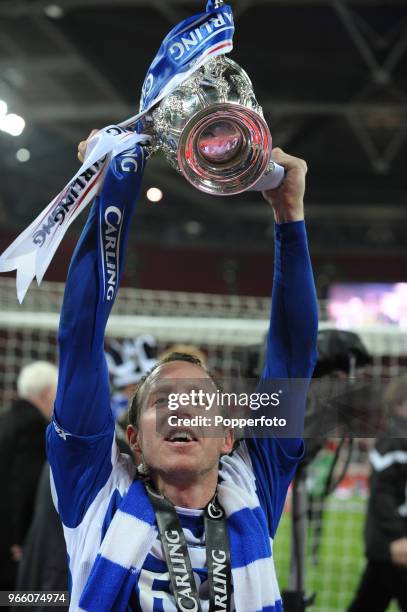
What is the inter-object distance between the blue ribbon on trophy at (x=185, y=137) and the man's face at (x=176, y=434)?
21 cm

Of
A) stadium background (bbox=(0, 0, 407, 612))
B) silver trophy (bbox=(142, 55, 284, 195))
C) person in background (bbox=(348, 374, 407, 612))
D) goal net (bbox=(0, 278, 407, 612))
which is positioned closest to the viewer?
silver trophy (bbox=(142, 55, 284, 195))

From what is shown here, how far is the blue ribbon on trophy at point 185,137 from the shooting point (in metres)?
0.97

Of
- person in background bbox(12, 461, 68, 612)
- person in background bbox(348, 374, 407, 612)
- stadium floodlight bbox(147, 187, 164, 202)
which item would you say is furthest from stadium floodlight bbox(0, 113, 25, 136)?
person in background bbox(348, 374, 407, 612)

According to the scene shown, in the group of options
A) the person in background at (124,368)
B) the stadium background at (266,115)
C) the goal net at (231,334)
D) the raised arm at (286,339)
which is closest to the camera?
the raised arm at (286,339)

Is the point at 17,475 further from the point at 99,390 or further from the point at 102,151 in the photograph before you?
the point at 102,151

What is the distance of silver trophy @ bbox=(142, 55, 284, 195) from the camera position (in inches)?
37.8

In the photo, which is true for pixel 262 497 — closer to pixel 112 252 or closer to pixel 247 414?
pixel 247 414

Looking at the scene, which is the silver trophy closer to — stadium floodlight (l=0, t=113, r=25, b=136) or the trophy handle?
the trophy handle

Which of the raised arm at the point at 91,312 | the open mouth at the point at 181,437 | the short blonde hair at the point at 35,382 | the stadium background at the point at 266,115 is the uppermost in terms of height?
the stadium background at the point at 266,115

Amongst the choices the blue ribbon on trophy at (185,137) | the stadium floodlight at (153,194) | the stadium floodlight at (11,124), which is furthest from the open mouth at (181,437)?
the stadium floodlight at (11,124)

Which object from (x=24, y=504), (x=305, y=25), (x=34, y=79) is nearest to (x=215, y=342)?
(x=24, y=504)

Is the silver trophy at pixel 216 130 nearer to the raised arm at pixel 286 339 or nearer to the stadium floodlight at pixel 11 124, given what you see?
the raised arm at pixel 286 339

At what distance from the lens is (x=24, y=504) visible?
2672mm

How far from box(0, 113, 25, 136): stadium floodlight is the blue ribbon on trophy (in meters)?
0.25
